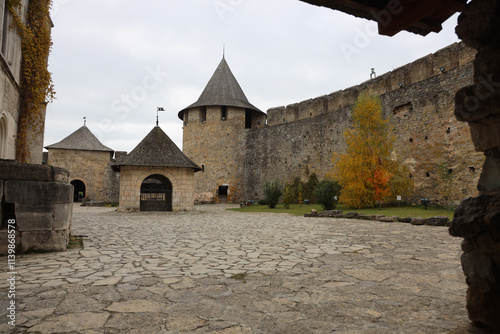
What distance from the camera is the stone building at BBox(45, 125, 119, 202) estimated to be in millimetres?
29609

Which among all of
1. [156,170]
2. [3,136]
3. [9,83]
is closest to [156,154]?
[156,170]

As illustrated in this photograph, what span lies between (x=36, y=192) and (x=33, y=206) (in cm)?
22

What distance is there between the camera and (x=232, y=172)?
30.2 metres

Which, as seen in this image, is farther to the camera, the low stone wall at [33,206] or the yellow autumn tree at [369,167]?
the yellow autumn tree at [369,167]

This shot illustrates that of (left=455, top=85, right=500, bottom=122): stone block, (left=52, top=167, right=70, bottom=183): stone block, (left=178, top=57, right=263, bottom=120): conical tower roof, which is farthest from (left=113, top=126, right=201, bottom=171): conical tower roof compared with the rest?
(left=455, top=85, right=500, bottom=122): stone block

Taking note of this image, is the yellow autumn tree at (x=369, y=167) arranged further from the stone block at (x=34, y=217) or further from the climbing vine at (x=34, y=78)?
the stone block at (x=34, y=217)

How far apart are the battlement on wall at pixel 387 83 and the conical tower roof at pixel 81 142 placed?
53.9 ft

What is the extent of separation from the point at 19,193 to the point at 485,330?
5729mm

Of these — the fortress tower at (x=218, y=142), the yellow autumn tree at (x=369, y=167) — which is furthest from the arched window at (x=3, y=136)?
the fortress tower at (x=218, y=142)

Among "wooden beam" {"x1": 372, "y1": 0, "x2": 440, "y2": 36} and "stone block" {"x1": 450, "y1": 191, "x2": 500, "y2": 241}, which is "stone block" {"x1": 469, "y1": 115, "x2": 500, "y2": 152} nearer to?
"stone block" {"x1": 450, "y1": 191, "x2": 500, "y2": 241}

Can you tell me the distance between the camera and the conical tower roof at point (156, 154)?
627 inches

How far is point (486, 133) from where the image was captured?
2.09m

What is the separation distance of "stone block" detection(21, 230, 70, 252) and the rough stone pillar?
17.6ft

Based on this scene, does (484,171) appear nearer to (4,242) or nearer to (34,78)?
(4,242)
